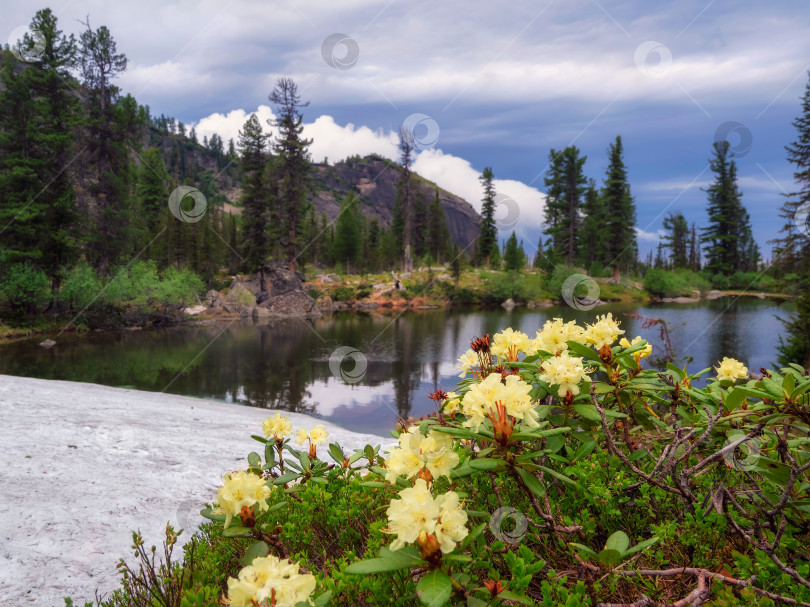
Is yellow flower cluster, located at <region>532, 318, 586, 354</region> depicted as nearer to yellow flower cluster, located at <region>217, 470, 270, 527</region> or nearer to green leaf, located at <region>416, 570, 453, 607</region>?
green leaf, located at <region>416, 570, 453, 607</region>

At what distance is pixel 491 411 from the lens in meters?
1.56

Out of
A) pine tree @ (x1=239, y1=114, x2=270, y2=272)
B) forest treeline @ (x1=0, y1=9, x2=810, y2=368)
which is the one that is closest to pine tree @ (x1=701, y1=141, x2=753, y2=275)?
forest treeline @ (x1=0, y1=9, x2=810, y2=368)

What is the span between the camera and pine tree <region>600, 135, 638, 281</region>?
48719mm

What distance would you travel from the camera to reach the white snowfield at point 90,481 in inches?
111

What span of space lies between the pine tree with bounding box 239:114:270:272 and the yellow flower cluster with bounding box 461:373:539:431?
41.6m

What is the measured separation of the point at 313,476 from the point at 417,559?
58.0 inches

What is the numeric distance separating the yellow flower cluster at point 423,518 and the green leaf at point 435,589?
8 centimetres

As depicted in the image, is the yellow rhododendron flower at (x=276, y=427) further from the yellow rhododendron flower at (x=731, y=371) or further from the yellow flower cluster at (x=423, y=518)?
the yellow rhododendron flower at (x=731, y=371)

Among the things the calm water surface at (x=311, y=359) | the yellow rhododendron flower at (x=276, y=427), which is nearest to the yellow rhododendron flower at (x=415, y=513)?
the yellow rhododendron flower at (x=276, y=427)

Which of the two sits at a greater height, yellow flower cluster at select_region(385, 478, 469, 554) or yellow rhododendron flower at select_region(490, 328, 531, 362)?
yellow rhododendron flower at select_region(490, 328, 531, 362)

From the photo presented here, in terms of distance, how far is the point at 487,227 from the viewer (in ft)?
201

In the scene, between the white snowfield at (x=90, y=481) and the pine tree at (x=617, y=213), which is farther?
the pine tree at (x=617, y=213)

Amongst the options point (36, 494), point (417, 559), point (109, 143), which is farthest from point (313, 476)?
point (109, 143)

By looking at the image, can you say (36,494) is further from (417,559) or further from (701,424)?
(701,424)
